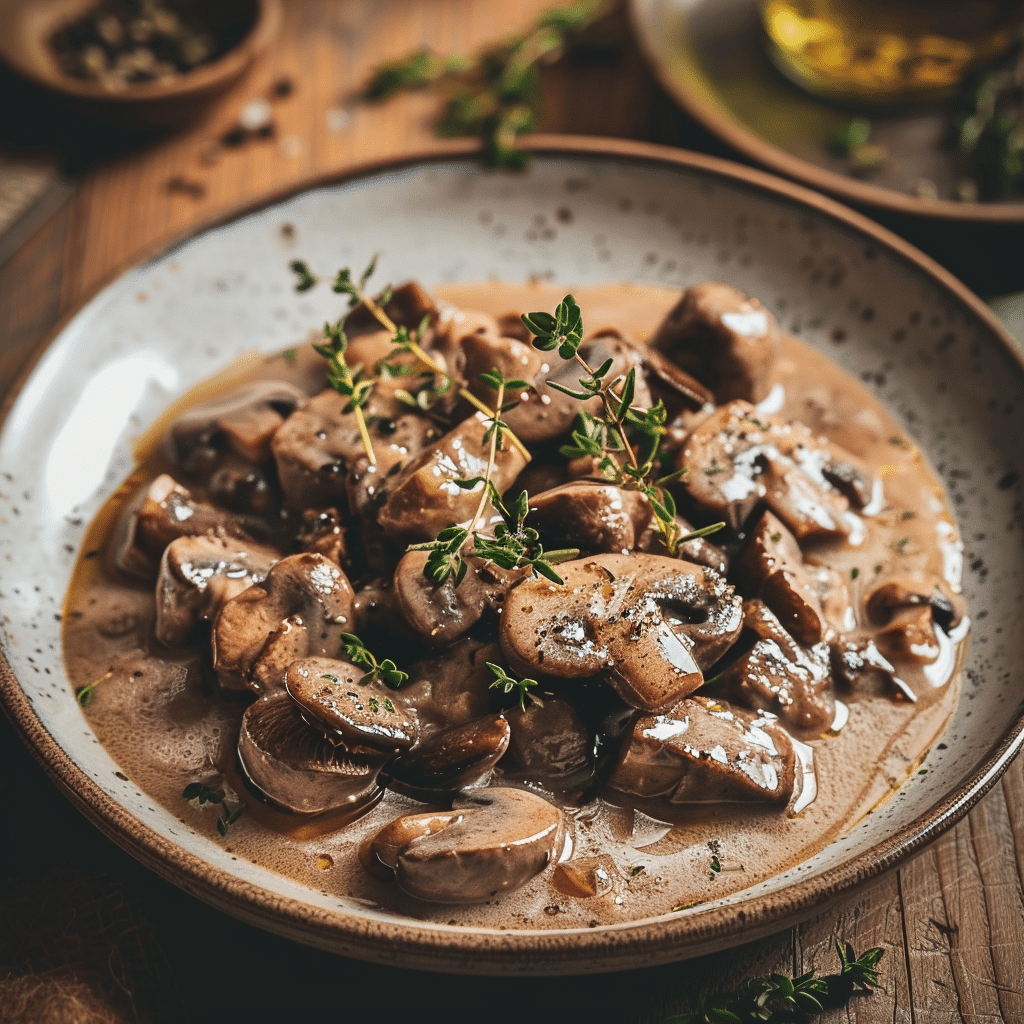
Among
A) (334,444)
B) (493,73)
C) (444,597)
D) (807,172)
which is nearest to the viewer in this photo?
(444,597)

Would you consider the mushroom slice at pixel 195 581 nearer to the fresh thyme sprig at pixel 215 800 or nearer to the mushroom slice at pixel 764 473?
the fresh thyme sprig at pixel 215 800

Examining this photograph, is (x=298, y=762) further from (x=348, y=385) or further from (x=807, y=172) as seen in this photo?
(x=807, y=172)

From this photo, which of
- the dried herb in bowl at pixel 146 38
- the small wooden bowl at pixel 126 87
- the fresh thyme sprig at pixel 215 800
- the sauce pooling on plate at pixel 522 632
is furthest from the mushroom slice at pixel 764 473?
the dried herb in bowl at pixel 146 38

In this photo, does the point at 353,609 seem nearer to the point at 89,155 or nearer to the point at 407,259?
the point at 407,259

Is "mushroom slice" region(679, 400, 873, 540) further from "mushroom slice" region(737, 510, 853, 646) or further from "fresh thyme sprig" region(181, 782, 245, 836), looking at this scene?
"fresh thyme sprig" region(181, 782, 245, 836)

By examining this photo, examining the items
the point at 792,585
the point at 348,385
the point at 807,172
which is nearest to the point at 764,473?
the point at 792,585

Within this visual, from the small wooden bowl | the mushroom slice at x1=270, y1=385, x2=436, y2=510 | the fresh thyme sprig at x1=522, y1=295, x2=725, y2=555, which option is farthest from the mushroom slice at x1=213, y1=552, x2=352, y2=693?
the small wooden bowl
